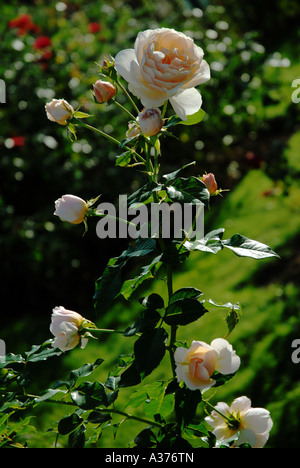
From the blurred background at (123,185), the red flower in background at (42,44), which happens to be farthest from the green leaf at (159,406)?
the red flower in background at (42,44)

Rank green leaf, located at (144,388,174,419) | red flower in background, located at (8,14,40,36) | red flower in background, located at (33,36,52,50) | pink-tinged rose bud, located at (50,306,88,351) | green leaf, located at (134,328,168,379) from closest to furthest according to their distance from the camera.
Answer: green leaf, located at (134,328,168,379), pink-tinged rose bud, located at (50,306,88,351), green leaf, located at (144,388,174,419), red flower in background, located at (33,36,52,50), red flower in background, located at (8,14,40,36)

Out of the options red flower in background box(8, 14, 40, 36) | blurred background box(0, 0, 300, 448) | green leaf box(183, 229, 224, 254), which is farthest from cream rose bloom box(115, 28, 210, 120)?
red flower in background box(8, 14, 40, 36)

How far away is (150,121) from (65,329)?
0.38 meters

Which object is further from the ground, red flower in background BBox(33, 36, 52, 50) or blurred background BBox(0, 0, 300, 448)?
red flower in background BBox(33, 36, 52, 50)

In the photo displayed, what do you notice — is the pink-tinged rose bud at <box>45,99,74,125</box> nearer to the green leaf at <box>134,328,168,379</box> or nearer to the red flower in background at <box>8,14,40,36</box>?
the green leaf at <box>134,328,168,379</box>

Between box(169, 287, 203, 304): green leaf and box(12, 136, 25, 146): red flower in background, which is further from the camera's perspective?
box(12, 136, 25, 146): red flower in background

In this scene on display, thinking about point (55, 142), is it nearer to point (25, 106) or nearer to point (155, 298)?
point (25, 106)

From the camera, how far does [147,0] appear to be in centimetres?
550

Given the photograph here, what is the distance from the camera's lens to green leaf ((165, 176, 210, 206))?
3.13 feet

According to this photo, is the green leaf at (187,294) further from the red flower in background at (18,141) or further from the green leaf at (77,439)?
the red flower in background at (18,141)

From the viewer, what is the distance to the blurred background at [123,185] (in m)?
2.68

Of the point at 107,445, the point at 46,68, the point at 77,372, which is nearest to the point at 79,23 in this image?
the point at 46,68

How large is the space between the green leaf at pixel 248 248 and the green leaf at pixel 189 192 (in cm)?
9

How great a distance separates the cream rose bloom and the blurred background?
157 centimetres
